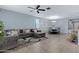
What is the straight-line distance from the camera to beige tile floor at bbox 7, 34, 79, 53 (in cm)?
206

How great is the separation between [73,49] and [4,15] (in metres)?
1.62

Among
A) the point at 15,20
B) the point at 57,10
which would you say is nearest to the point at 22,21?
the point at 15,20

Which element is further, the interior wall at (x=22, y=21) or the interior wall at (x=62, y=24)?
the interior wall at (x=62, y=24)

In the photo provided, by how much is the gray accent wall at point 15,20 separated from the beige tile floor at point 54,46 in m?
0.46

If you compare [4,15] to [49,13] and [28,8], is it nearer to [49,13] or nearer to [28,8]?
[28,8]

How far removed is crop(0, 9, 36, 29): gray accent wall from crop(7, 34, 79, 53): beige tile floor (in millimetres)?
462

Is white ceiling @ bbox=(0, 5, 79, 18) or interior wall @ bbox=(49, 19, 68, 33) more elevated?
white ceiling @ bbox=(0, 5, 79, 18)

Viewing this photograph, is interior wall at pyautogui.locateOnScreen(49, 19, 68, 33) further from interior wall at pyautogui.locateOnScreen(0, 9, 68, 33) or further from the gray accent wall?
the gray accent wall

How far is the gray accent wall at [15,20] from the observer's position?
2.00 m

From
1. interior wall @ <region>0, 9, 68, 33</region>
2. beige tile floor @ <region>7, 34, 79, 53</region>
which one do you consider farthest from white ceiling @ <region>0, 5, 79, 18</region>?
beige tile floor @ <region>7, 34, 79, 53</region>

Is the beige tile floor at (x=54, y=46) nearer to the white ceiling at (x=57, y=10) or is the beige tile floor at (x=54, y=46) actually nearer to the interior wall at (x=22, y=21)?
the interior wall at (x=22, y=21)

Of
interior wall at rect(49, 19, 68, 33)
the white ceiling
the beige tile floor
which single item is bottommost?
the beige tile floor

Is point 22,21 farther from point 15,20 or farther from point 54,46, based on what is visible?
point 54,46

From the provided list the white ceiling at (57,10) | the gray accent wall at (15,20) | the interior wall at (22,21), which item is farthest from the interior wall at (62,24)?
the gray accent wall at (15,20)
